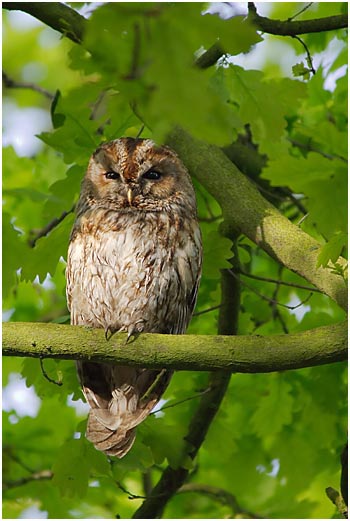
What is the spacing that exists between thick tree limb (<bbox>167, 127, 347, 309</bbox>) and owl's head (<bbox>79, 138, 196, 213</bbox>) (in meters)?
0.11

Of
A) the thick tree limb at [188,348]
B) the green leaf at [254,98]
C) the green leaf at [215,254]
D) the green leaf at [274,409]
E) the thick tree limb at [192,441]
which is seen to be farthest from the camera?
the green leaf at [274,409]

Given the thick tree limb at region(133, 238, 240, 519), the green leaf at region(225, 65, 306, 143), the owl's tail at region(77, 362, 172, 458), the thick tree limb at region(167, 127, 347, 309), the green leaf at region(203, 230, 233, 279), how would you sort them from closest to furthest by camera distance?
the thick tree limb at region(167, 127, 347, 309)
the green leaf at region(225, 65, 306, 143)
the owl's tail at region(77, 362, 172, 458)
the green leaf at region(203, 230, 233, 279)
the thick tree limb at region(133, 238, 240, 519)

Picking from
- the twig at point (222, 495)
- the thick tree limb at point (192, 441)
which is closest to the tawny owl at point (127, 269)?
the thick tree limb at point (192, 441)

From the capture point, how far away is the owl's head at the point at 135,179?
3.52m

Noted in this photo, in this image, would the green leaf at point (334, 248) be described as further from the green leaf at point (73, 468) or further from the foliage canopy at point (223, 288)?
the green leaf at point (73, 468)

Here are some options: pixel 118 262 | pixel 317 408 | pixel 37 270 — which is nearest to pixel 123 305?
pixel 118 262

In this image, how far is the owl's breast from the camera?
335cm

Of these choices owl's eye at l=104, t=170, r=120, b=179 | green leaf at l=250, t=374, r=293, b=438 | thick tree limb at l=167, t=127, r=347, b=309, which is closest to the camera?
thick tree limb at l=167, t=127, r=347, b=309

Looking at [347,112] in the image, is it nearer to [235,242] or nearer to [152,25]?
[235,242]

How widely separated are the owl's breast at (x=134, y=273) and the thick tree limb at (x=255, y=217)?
230 millimetres

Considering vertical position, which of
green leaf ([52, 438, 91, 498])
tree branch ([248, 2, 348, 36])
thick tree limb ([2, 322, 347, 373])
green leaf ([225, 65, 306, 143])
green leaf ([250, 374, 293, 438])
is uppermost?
tree branch ([248, 2, 348, 36])

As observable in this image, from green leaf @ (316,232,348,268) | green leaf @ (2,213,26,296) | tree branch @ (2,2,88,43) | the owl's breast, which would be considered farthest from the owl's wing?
tree branch @ (2,2,88,43)

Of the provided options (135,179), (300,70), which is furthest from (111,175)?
(300,70)

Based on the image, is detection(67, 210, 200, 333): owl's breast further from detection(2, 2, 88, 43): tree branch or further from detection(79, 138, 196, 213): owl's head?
detection(2, 2, 88, 43): tree branch
